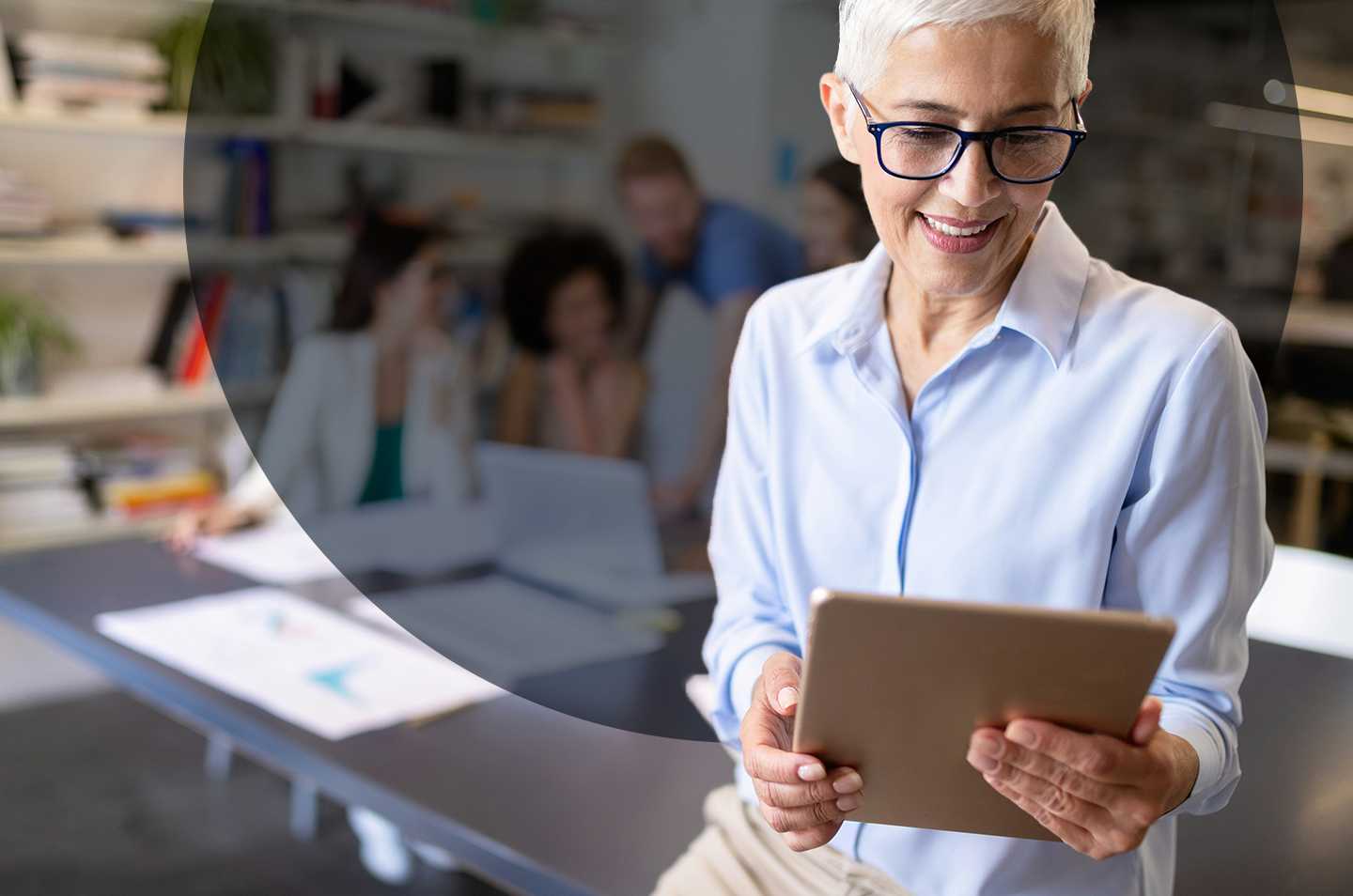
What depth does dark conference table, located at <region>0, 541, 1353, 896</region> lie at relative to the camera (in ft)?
4.16

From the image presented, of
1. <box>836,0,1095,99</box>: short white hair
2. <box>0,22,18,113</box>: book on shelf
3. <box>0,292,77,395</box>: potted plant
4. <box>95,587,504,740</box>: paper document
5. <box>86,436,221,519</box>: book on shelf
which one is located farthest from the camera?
<box>86,436,221,519</box>: book on shelf

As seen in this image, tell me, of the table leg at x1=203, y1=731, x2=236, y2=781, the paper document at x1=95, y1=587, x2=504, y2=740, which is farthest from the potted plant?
the paper document at x1=95, y1=587, x2=504, y2=740

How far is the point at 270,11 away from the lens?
1.16m

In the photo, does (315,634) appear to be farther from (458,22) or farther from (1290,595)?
(1290,595)

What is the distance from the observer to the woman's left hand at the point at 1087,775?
797 millimetres

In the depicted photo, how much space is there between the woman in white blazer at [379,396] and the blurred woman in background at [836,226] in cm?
32

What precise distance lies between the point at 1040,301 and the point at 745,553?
34 centimetres

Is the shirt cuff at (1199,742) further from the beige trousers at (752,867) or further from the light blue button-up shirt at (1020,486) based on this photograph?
the beige trousers at (752,867)

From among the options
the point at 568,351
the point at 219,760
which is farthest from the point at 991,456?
the point at 219,760

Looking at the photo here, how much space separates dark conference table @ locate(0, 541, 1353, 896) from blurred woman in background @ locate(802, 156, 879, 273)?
14.7 inches

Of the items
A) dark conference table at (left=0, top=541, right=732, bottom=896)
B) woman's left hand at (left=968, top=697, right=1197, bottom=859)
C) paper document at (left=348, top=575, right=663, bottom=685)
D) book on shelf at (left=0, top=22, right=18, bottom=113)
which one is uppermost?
book on shelf at (left=0, top=22, right=18, bottom=113)

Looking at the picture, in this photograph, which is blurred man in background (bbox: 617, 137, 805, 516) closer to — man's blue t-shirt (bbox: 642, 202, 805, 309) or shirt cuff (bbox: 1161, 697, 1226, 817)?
man's blue t-shirt (bbox: 642, 202, 805, 309)

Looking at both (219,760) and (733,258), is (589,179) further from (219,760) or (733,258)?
(219,760)

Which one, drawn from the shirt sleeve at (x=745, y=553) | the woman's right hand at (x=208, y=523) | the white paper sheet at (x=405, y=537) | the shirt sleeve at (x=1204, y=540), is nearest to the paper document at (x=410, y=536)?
the white paper sheet at (x=405, y=537)
